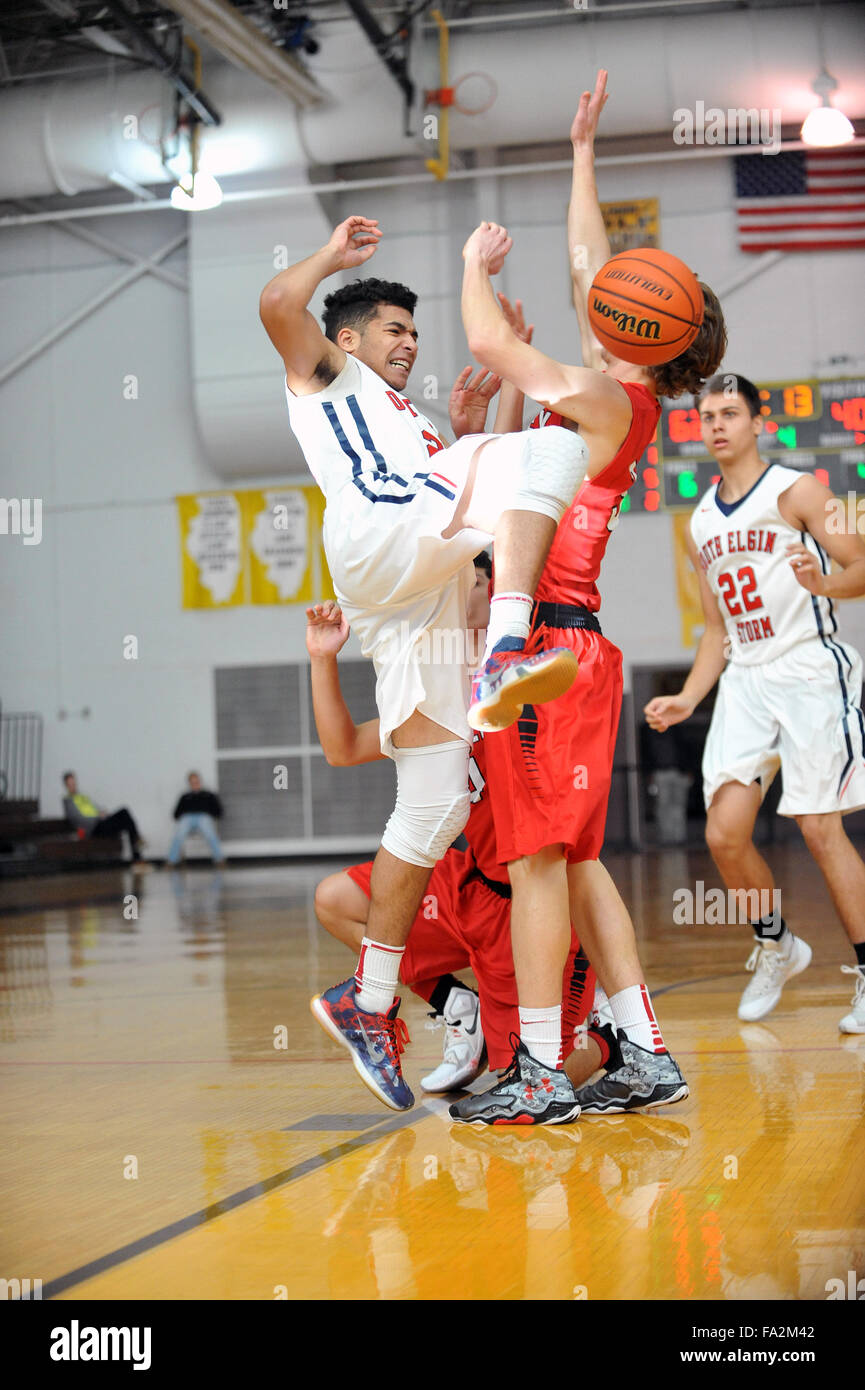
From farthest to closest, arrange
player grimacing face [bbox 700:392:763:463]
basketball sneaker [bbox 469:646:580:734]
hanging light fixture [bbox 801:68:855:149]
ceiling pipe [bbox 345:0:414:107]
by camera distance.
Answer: ceiling pipe [bbox 345:0:414:107], hanging light fixture [bbox 801:68:855:149], player grimacing face [bbox 700:392:763:463], basketball sneaker [bbox 469:646:580:734]

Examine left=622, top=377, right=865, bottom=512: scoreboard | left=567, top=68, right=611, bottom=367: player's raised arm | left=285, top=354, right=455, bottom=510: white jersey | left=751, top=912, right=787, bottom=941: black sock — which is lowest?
left=751, top=912, right=787, bottom=941: black sock

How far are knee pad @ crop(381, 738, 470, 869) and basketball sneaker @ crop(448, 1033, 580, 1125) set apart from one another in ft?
1.42

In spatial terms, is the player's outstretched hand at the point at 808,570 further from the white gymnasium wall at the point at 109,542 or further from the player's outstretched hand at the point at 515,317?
the white gymnasium wall at the point at 109,542

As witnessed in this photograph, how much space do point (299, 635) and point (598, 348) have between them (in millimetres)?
12285

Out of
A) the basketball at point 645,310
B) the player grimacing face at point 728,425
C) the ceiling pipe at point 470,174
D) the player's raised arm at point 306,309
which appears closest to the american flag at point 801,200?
the ceiling pipe at point 470,174

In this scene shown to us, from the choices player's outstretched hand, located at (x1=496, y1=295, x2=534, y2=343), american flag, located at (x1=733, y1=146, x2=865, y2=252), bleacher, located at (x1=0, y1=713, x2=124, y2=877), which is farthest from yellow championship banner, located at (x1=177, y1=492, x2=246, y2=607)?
player's outstretched hand, located at (x1=496, y1=295, x2=534, y2=343)

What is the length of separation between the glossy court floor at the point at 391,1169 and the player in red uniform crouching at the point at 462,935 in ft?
0.66

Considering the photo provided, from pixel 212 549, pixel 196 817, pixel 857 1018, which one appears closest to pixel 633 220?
pixel 212 549

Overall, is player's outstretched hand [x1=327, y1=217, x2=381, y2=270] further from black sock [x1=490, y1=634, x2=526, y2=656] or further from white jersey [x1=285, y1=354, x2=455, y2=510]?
black sock [x1=490, y1=634, x2=526, y2=656]

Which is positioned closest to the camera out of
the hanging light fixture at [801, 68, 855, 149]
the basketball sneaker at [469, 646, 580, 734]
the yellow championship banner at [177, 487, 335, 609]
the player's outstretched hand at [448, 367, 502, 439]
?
the basketball sneaker at [469, 646, 580, 734]

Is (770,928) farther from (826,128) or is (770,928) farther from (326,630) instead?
(826,128)

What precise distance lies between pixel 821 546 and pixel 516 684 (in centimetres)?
206

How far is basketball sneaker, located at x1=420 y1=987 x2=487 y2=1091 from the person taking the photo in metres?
2.93

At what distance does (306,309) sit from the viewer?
258 centimetres
